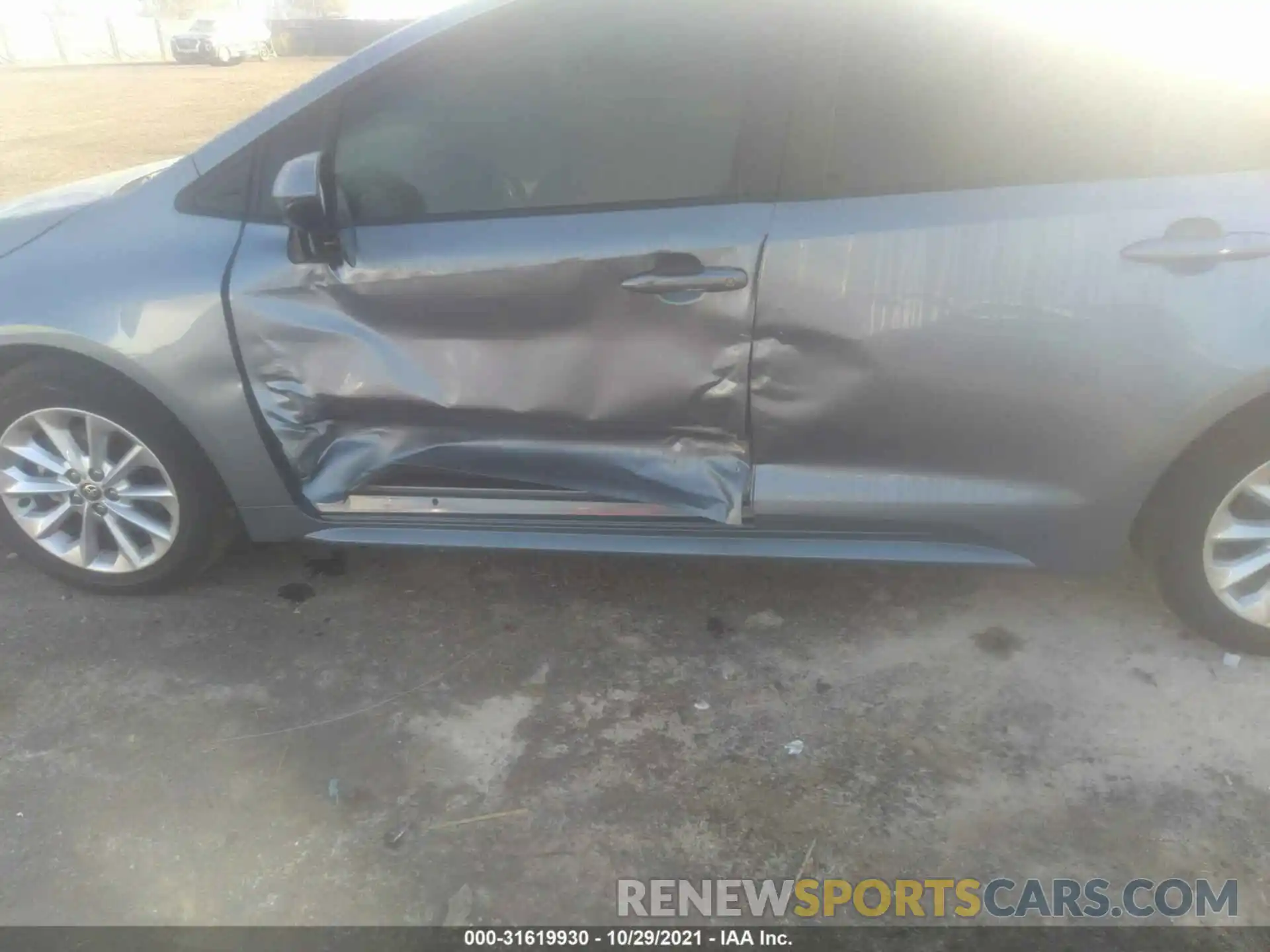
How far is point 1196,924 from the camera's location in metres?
1.88

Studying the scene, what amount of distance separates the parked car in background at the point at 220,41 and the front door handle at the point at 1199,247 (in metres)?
33.9

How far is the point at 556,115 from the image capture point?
233 cm

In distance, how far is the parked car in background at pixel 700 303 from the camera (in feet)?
7.03

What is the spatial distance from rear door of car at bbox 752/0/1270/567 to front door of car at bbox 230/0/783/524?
0.15 m

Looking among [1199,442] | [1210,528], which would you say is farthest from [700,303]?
[1210,528]

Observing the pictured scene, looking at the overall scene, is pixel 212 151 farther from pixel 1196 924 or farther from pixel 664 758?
pixel 1196 924

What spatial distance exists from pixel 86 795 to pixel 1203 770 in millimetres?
2641

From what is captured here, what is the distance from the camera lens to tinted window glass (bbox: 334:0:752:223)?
225 centimetres

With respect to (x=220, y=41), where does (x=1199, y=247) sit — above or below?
above

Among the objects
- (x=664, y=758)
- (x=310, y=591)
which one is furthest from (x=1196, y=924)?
(x=310, y=591)

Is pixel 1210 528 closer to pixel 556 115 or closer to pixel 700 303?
pixel 700 303

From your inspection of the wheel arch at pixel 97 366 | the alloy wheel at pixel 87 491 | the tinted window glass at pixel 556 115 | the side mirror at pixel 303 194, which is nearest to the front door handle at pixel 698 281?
the tinted window glass at pixel 556 115

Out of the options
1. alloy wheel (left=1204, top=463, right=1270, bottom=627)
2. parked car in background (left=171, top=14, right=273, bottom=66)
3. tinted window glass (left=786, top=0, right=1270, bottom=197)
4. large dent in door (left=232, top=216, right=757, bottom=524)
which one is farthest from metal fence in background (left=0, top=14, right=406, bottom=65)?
alloy wheel (left=1204, top=463, right=1270, bottom=627)

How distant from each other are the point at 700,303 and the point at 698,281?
6cm
